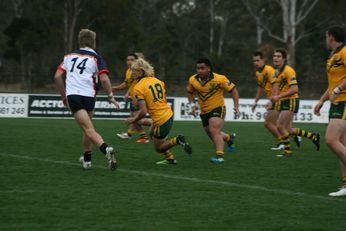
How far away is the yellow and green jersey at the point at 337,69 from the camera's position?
789cm

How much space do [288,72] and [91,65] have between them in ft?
15.6

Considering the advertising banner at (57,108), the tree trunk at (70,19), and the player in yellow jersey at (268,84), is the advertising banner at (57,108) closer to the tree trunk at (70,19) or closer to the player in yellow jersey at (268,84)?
the player in yellow jersey at (268,84)

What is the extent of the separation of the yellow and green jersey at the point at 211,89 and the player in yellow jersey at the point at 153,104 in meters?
1.15

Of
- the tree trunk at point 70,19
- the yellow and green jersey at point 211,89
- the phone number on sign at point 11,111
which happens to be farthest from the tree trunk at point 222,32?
the yellow and green jersey at point 211,89

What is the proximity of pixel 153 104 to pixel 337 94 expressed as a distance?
3.48 meters

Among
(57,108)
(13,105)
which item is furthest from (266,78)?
(13,105)

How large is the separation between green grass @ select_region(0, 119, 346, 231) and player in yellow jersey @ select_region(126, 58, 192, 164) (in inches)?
17.4

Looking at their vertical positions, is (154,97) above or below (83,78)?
below

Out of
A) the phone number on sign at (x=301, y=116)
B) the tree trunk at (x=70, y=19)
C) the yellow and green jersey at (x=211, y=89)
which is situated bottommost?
the phone number on sign at (x=301, y=116)

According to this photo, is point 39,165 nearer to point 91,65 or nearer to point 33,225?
point 91,65

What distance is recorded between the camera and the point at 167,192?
7918 millimetres

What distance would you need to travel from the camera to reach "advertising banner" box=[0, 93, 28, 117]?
89.5 ft

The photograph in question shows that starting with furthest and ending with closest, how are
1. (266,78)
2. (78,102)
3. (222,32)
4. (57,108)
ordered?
(222,32) < (57,108) < (266,78) < (78,102)

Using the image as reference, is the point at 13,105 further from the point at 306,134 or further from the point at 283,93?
the point at 283,93
